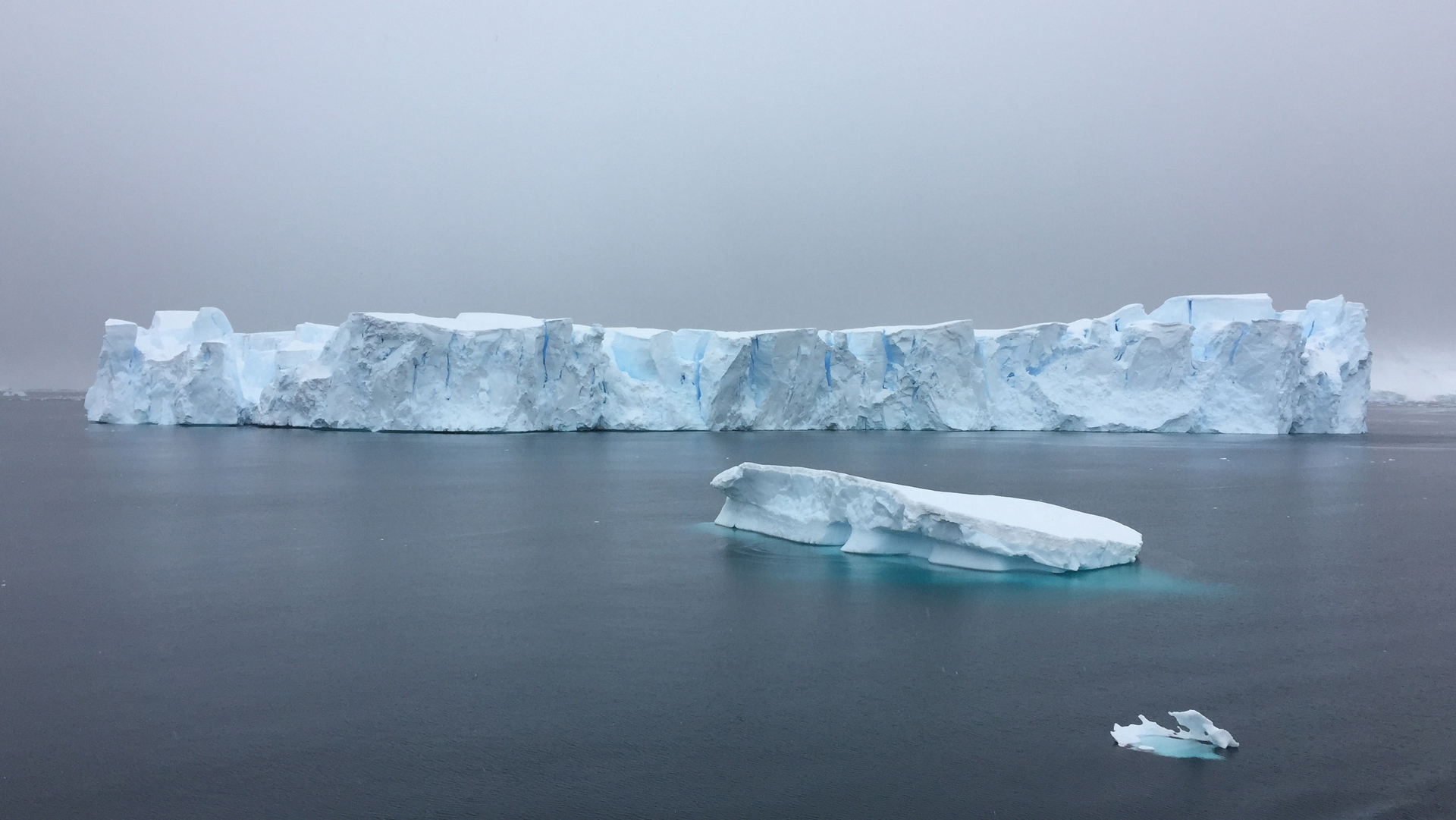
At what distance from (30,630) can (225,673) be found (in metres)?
1.55

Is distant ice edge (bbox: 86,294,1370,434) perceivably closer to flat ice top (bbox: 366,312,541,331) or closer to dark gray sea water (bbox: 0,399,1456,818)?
flat ice top (bbox: 366,312,541,331)

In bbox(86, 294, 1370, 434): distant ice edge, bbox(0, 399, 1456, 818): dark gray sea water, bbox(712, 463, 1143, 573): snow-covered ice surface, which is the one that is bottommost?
bbox(0, 399, 1456, 818): dark gray sea water

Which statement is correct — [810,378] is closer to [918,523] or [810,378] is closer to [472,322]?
[472,322]

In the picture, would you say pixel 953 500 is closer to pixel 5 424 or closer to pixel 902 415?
pixel 902 415

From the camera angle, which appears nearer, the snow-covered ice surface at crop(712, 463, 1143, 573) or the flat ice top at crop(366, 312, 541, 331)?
the snow-covered ice surface at crop(712, 463, 1143, 573)

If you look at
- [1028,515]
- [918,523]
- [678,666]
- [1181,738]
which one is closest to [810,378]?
[1028,515]

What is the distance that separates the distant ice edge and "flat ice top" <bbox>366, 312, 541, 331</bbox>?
116mm

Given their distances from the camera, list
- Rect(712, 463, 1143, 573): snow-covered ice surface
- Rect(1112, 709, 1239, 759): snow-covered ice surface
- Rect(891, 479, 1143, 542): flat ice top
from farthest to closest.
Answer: Rect(891, 479, 1143, 542): flat ice top < Rect(712, 463, 1143, 573): snow-covered ice surface < Rect(1112, 709, 1239, 759): snow-covered ice surface

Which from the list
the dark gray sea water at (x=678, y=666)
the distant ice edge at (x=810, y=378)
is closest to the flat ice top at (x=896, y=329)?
the distant ice edge at (x=810, y=378)

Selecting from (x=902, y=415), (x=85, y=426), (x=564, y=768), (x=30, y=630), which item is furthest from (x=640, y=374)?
(x=564, y=768)

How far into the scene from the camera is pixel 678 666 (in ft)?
14.1

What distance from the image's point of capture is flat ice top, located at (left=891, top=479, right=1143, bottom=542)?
21.4 ft

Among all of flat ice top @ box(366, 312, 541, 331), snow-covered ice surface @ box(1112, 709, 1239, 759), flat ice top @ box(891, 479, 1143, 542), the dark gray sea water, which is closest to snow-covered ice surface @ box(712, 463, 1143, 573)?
flat ice top @ box(891, 479, 1143, 542)

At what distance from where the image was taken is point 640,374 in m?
22.0
